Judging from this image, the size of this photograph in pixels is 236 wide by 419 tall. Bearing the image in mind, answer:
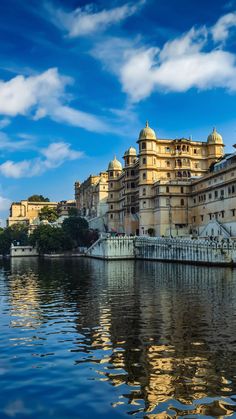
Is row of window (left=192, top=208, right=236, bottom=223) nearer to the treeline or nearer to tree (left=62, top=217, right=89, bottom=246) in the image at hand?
the treeline

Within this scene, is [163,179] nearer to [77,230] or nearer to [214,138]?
[214,138]

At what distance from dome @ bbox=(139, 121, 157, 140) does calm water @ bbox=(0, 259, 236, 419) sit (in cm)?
6855

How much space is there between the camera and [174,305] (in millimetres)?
27438

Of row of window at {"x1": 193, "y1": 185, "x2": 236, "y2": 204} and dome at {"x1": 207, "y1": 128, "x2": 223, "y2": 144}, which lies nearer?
row of window at {"x1": 193, "y1": 185, "x2": 236, "y2": 204}

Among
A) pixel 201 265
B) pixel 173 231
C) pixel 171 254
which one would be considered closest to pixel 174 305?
pixel 201 265

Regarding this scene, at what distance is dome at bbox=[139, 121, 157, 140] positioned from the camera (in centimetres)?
9619

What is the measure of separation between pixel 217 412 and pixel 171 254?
62696mm

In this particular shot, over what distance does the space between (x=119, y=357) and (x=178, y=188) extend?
256 ft

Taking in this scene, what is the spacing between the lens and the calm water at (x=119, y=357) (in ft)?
39.2

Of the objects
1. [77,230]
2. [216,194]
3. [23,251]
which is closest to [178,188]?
[216,194]

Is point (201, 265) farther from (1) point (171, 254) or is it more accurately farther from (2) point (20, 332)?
(2) point (20, 332)

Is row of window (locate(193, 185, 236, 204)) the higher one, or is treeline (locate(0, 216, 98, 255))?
row of window (locate(193, 185, 236, 204))

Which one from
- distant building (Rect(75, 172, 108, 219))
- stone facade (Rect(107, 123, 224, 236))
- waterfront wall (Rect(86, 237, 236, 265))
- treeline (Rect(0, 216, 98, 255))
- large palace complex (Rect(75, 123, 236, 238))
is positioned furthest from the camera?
distant building (Rect(75, 172, 108, 219))

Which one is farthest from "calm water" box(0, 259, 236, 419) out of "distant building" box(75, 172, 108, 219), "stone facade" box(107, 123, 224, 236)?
"distant building" box(75, 172, 108, 219)
